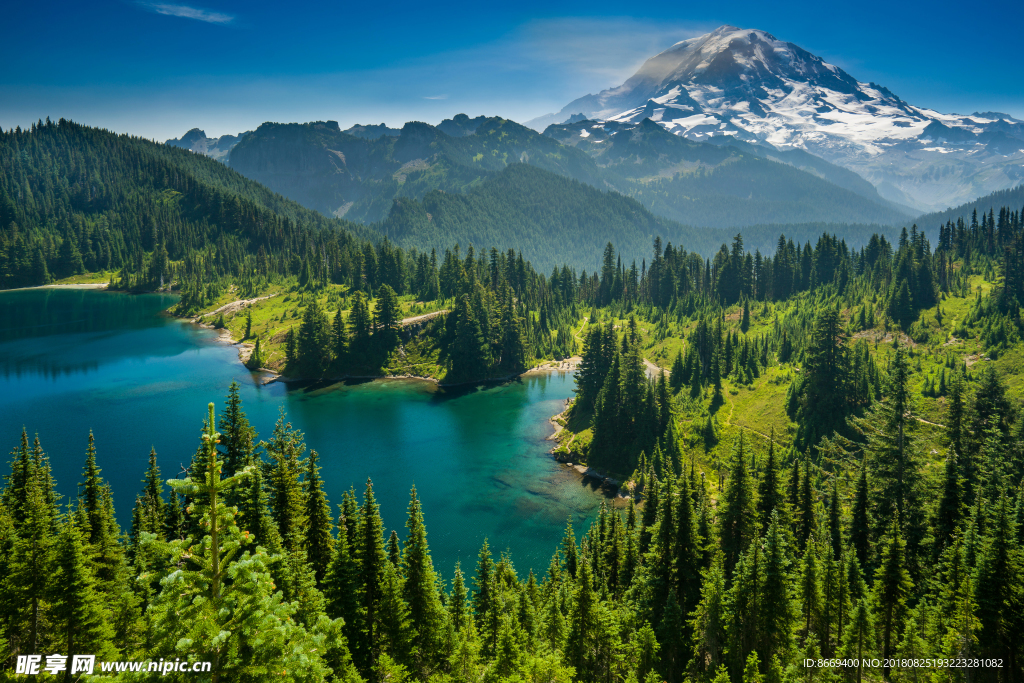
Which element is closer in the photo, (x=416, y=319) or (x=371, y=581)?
(x=371, y=581)

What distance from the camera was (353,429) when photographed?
131625 millimetres

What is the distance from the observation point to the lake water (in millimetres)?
94188

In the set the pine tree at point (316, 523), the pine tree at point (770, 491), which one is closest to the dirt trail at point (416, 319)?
the pine tree at point (316, 523)

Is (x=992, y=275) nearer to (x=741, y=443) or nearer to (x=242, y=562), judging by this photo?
(x=741, y=443)

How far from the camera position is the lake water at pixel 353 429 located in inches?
3708

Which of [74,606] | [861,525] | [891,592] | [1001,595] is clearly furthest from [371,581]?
[861,525]

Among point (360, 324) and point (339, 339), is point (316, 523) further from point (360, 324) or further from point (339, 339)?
point (360, 324)

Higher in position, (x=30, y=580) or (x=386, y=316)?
(x=386, y=316)

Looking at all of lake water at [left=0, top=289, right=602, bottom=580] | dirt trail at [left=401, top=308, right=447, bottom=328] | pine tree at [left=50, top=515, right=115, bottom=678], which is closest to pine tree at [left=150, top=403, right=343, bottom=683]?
pine tree at [left=50, top=515, right=115, bottom=678]

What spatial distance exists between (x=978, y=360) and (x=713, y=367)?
181 ft

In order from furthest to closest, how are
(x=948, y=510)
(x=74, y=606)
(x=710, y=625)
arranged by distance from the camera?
(x=948, y=510)
(x=710, y=625)
(x=74, y=606)

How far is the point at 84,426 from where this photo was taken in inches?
4628

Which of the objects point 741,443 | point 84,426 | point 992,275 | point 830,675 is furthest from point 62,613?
point 992,275

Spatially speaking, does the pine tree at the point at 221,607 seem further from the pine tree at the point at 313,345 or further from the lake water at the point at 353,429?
the pine tree at the point at 313,345
